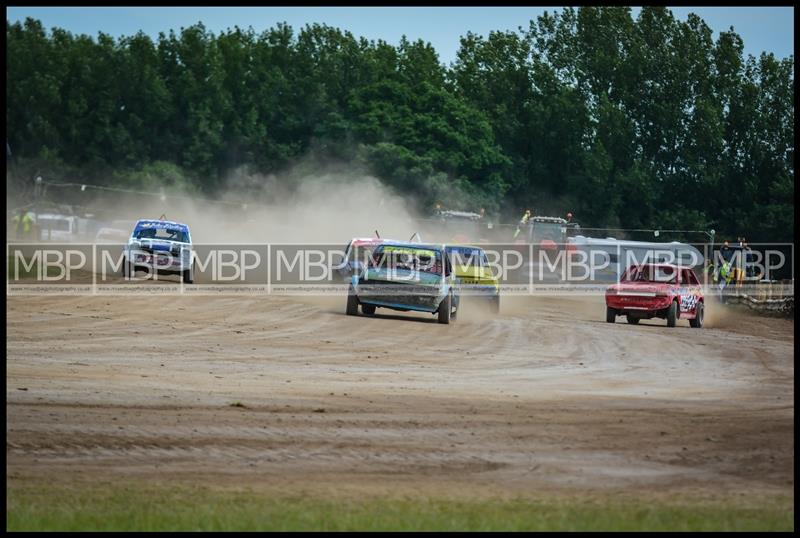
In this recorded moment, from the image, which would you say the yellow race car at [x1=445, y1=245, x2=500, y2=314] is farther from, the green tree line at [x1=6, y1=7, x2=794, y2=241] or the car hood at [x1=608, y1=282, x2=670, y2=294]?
the green tree line at [x1=6, y1=7, x2=794, y2=241]

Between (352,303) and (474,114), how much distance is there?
182 ft

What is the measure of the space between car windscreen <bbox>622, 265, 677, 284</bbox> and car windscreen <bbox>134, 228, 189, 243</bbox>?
12369 mm

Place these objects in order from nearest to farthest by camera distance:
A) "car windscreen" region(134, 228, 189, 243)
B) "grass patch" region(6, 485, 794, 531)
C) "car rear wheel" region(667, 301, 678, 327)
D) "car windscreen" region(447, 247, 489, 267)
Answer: "grass patch" region(6, 485, 794, 531)
"car rear wheel" region(667, 301, 678, 327)
"car windscreen" region(447, 247, 489, 267)
"car windscreen" region(134, 228, 189, 243)

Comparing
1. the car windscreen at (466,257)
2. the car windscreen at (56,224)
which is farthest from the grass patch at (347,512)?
the car windscreen at (56,224)

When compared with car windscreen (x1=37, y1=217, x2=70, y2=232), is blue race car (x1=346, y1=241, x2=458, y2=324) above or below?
below

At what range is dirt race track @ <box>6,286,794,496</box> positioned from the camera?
1043 cm

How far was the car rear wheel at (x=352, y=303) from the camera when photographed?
2594 centimetres

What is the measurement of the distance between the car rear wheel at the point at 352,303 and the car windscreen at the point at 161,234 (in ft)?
32.3

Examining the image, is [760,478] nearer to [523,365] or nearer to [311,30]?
[523,365]

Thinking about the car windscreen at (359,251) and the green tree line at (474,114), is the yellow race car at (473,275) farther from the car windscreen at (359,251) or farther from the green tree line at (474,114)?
the green tree line at (474,114)

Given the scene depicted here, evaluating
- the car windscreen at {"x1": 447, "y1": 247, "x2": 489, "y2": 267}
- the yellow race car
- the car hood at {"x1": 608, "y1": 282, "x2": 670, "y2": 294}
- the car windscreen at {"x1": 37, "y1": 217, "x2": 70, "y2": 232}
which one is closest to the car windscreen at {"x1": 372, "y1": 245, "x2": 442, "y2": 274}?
the yellow race car

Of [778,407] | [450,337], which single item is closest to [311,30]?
[450,337]

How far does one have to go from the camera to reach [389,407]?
13.8 metres

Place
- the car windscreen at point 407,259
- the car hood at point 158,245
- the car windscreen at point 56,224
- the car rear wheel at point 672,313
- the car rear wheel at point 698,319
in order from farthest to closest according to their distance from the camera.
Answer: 1. the car windscreen at point 56,224
2. the car hood at point 158,245
3. the car rear wheel at point 698,319
4. the car rear wheel at point 672,313
5. the car windscreen at point 407,259
